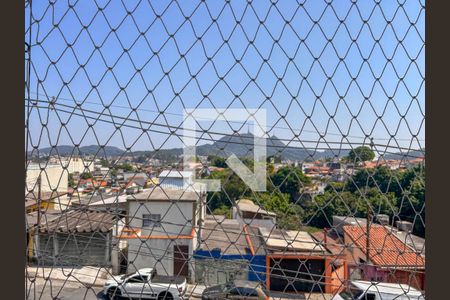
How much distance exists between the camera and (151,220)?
0.67 m

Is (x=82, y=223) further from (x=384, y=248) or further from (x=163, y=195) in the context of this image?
(x=384, y=248)

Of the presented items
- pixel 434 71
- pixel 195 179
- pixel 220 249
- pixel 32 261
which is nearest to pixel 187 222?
pixel 195 179

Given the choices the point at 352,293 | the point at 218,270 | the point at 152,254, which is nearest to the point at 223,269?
the point at 218,270

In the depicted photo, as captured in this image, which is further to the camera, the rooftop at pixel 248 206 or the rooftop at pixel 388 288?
the rooftop at pixel 248 206

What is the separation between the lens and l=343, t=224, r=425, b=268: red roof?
68 centimetres

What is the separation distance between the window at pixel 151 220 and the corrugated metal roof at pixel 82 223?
0.19ft

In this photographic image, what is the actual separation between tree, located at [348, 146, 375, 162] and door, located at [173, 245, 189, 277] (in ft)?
1.21

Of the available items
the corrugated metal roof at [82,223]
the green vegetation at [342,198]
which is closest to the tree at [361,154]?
the green vegetation at [342,198]

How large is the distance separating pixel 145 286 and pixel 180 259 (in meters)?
0.08

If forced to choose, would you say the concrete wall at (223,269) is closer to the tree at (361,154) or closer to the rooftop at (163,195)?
the rooftop at (163,195)

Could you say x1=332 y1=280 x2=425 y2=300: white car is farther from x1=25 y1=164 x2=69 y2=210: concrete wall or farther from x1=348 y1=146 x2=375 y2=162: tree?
x1=25 y1=164 x2=69 y2=210: concrete wall

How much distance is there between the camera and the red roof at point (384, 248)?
0.68 meters

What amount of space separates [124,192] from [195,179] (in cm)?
15

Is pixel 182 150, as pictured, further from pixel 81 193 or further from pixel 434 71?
pixel 434 71
